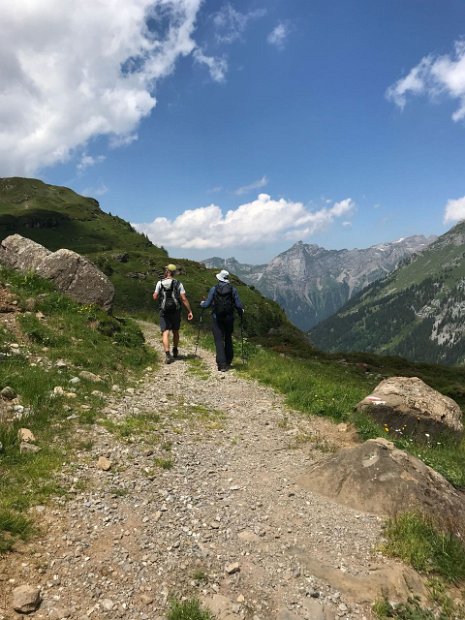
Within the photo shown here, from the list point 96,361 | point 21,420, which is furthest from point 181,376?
point 21,420

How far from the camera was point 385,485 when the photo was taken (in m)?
8.46

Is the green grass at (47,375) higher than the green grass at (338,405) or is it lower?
higher

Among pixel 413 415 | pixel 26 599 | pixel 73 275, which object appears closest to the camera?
pixel 26 599

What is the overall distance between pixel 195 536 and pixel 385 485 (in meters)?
4.06

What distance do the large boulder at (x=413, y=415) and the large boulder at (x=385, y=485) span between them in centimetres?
449

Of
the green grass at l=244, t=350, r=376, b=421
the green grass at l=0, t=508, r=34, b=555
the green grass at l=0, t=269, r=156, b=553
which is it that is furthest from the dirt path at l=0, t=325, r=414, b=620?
the green grass at l=244, t=350, r=376, b=421

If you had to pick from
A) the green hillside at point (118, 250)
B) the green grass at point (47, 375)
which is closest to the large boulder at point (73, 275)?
the green grass at point (47, 375)

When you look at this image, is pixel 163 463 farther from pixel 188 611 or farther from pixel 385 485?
pixel 385 485

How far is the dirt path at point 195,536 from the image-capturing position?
5.59m

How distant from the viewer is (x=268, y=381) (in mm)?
17578

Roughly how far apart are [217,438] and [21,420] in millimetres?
4966

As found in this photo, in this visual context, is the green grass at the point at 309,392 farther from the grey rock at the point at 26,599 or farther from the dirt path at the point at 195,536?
the grey rock at the point at 26,599

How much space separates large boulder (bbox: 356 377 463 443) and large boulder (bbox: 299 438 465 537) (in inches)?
177

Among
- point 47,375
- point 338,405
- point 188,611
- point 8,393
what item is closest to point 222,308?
point 338,405
